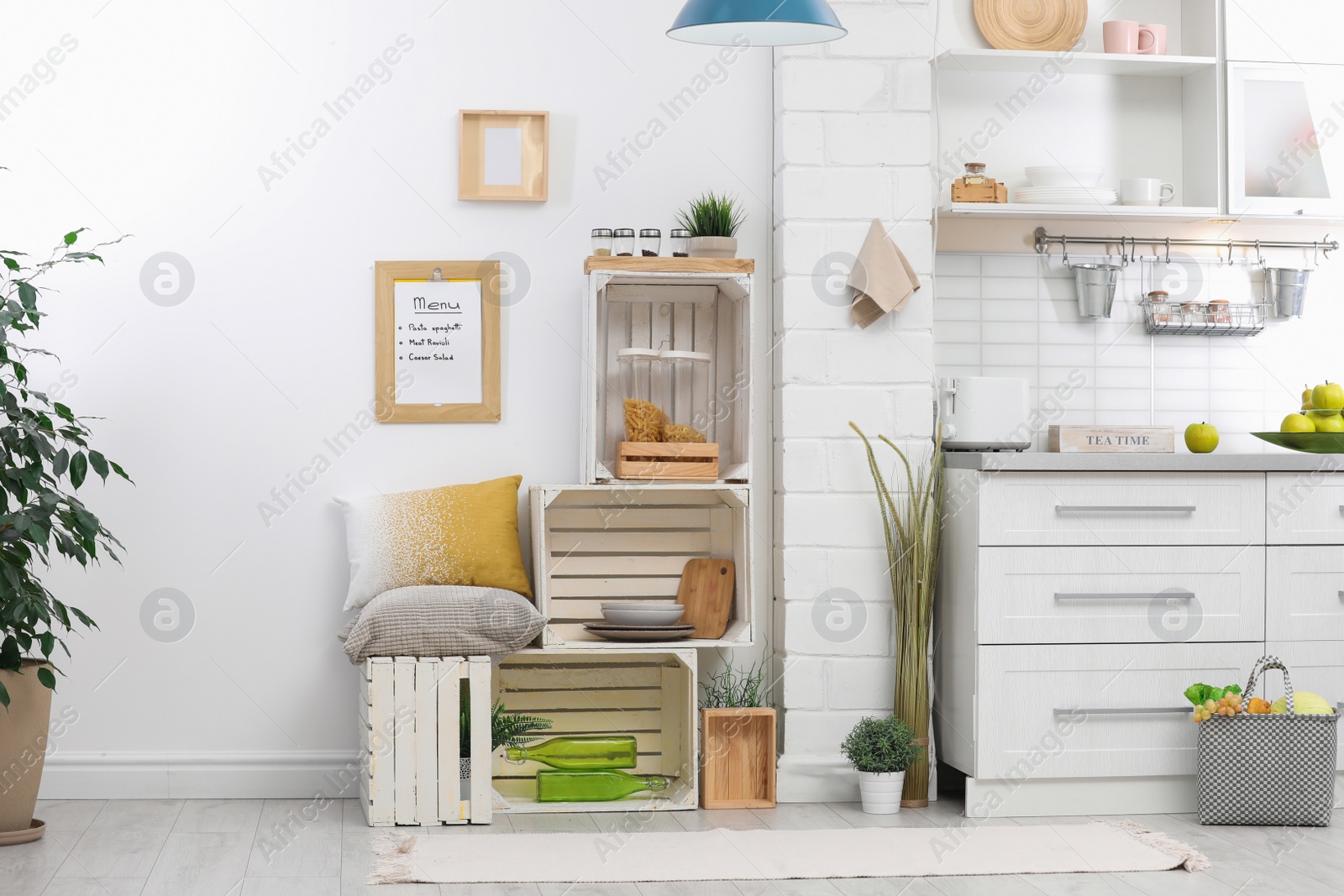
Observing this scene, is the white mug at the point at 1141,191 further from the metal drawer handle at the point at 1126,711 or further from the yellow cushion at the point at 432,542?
the yellow cushion at the point at 432,542

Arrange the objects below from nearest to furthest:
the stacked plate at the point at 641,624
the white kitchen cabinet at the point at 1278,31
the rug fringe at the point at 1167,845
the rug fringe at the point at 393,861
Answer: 1. the rug fringe at the point at 393,861
2. the rug fringe at the point at 1167,845
3. the stacked plate at the point at 641,624
4. the white kitchen cabinet at the point at 1278,31

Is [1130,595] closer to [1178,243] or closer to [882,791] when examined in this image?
[882,791]

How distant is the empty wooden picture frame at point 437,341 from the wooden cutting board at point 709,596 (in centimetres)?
71

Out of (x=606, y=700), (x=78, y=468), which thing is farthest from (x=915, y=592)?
(x=78, y=468)

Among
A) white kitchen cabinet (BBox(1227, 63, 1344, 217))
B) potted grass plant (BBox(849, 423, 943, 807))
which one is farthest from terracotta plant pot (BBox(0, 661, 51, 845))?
white kitchen cabinet (BBox(1227, 63, 1344, 217))

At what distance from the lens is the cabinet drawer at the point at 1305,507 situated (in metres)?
3.20

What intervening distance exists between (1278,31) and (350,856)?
3.29m

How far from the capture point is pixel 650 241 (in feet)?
11.2

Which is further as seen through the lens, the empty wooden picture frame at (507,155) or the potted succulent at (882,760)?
the empty wooden picture frame at (507,155)

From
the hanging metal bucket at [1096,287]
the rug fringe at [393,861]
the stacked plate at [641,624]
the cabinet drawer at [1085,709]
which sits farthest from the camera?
the hanging metal bucket at [1096,287]

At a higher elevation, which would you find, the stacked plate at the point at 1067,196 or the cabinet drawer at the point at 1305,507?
the stacked plate at the point at 1067,196

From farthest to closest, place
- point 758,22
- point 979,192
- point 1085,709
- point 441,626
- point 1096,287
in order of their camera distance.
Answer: point 1096,287
point 979,192
point 1085,709
point 441,626
point 758,22

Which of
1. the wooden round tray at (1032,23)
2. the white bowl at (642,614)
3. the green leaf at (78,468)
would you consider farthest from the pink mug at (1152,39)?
the green leaf at (78,468)

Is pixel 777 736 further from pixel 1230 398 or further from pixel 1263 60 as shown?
pixel 1263 60
